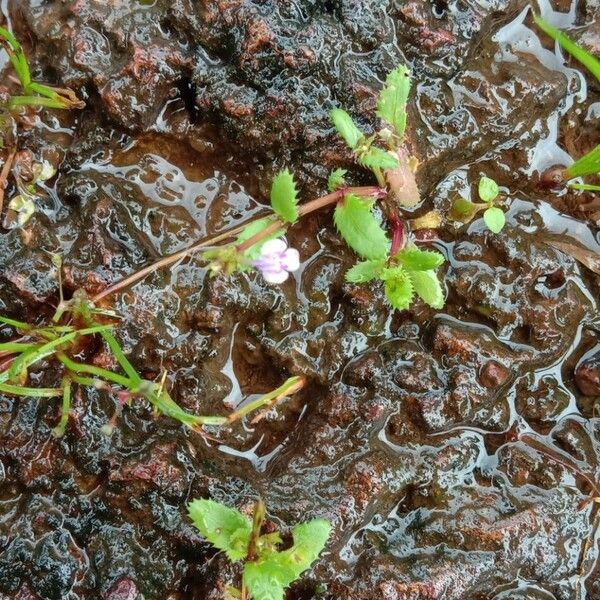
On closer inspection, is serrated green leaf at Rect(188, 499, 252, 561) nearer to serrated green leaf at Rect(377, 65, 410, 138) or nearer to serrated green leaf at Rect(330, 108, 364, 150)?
serrated green leaf at Rect(330, 108, 364, 150)

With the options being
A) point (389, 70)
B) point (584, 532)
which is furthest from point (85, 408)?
point (584, 532)

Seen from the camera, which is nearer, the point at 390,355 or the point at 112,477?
the point at 112,477

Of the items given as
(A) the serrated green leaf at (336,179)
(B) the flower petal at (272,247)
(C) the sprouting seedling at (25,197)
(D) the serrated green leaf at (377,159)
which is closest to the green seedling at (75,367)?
(C) the sprouting seedling at (25,197)

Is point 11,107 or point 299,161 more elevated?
point 11,107

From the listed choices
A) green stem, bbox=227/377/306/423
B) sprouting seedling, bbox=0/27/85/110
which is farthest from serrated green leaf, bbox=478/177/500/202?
sprouting seedling, bbox=0/27/85/110

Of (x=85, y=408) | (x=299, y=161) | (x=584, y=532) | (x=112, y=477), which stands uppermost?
(x=299, y=161)

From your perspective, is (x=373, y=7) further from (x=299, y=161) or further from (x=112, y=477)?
(x=112, y=477)

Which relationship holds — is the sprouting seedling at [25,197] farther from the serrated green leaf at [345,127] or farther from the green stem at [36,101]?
the serrated green leaf at [345,127]
